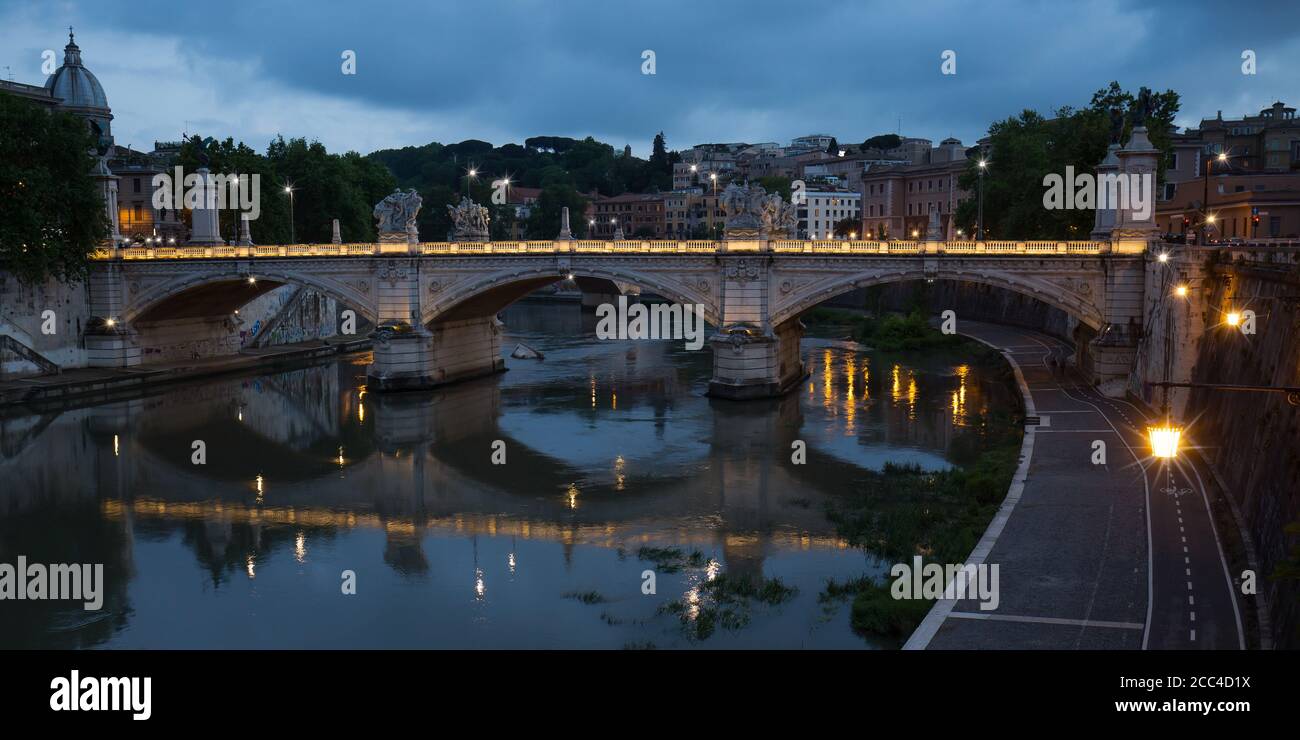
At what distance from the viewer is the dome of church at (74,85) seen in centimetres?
7881

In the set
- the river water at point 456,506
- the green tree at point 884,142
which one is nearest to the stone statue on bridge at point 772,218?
the river water at point 456,506

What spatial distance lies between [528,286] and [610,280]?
4.94m

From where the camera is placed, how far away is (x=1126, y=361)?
34.6 meters

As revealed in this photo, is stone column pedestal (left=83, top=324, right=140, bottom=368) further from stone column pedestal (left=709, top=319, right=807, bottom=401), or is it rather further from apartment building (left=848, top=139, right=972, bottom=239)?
apartment building (left=848, top=139, right=972, bottom=239)

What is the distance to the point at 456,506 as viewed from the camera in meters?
27.4

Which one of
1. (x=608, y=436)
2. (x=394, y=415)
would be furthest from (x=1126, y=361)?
(x=394, y=415)

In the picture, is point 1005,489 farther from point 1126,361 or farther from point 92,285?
point 92,285

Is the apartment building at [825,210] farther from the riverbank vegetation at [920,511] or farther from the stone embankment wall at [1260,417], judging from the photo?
the stone embankment wall at [1260,417]

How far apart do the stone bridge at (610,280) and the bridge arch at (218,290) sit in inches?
2.6

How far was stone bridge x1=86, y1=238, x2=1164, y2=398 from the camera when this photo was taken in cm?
3531

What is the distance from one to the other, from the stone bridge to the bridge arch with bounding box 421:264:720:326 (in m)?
0.06

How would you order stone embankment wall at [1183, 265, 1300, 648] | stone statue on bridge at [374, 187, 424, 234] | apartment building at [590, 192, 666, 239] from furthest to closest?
apartment building at [590, 192, 666, 239] → stone statue on bridge at [374, 187, 424, 234] → stone embankment wall at [1183, 265, 1300, 648]

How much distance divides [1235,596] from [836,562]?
7.80 m

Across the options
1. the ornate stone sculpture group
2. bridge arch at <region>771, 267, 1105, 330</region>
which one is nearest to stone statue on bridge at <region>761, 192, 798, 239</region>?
the ornate stone sculpture group
